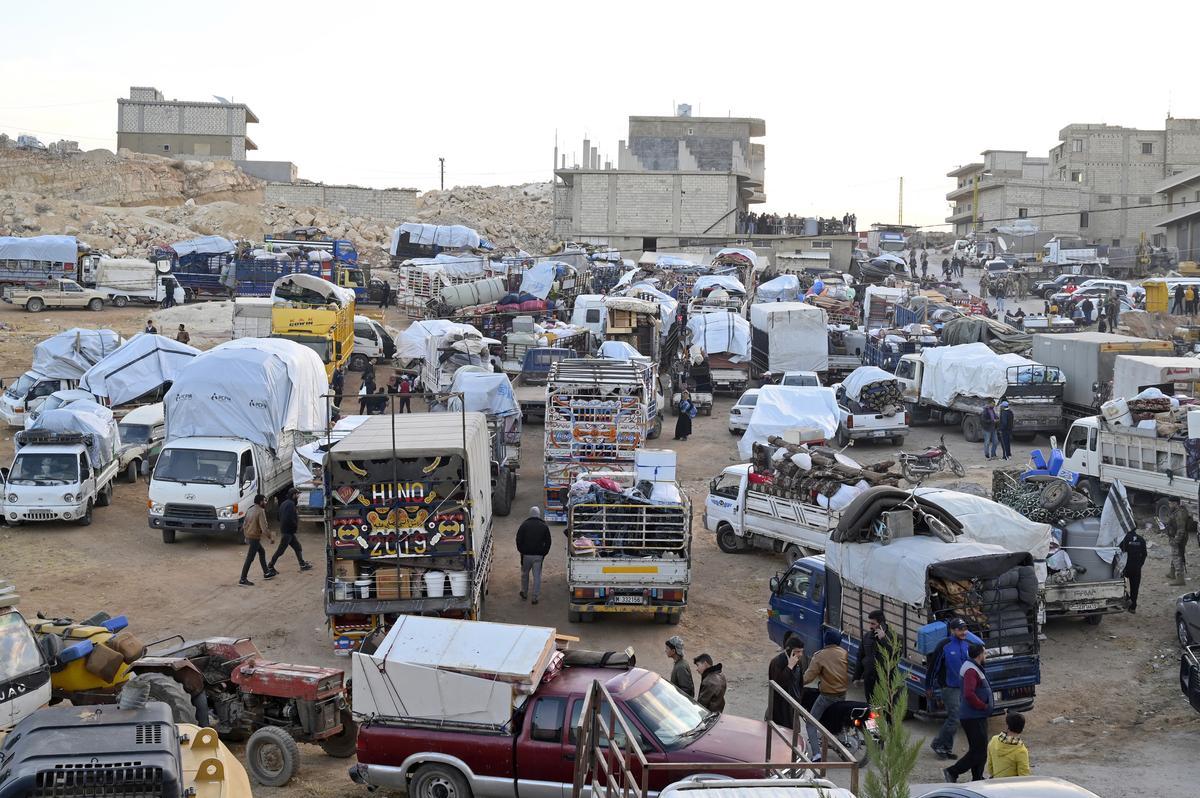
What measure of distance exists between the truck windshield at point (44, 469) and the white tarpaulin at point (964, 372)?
20307 millimetres

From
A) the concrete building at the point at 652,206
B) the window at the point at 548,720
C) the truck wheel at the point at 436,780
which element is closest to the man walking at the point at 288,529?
the truck wheel at the point at 436,780

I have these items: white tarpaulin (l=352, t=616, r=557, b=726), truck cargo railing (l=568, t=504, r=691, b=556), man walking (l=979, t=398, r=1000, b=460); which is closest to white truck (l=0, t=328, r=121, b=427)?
truck cargo railing (l=568, t=504, r=691, b=556)

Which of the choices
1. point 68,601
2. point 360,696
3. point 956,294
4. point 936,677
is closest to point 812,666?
point 936,677

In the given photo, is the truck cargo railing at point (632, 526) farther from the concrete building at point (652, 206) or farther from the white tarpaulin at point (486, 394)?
the concrete building at point (652, 206)

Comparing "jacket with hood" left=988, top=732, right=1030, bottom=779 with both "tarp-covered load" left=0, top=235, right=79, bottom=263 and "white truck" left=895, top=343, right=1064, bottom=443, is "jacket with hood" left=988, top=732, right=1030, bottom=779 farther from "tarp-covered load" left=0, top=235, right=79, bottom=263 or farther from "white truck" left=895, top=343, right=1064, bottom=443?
"tarp-covered load" left=0, top=235, right=79, bottom=263

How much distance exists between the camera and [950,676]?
11.9 meters

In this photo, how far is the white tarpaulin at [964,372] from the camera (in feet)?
99.3

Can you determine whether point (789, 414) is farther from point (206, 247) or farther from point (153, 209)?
point (153, 209)

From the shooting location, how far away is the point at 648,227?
7594 centimetres

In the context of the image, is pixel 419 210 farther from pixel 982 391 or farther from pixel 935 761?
pixel 935 761

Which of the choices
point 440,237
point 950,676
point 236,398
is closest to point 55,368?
point 236,398

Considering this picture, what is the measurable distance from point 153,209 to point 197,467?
64.2 meters

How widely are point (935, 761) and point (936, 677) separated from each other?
2.64 ft

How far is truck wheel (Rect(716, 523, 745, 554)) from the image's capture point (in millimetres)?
21114
